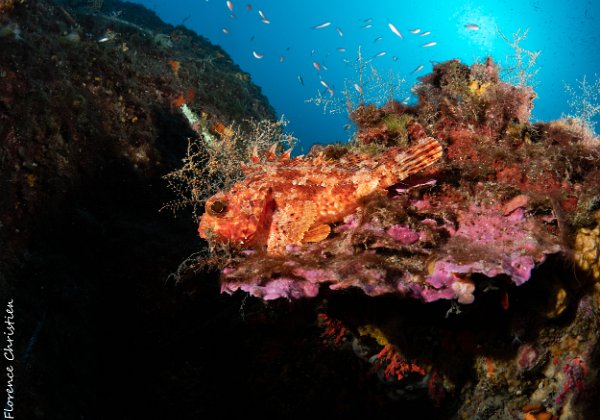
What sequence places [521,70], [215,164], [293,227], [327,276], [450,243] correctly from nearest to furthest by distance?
[327,276]
[450,243]
[293,227]
[521,70]
[215,164]

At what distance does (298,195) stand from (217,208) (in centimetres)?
91

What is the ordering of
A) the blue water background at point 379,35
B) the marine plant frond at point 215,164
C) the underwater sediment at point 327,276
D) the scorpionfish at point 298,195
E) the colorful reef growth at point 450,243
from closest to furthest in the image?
the colorful reef growth at point 450,243 → the underwater sediment at point 327,276 → the scorpionfish at point 298,195 → the marine plant frond at point 215,164 → the blue water background at point 379,35

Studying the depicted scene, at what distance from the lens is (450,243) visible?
2.75 metres

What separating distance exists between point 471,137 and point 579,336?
2322mm

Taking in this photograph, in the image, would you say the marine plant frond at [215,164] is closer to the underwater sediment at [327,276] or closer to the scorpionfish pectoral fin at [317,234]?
the underwater sediment at [327,276]

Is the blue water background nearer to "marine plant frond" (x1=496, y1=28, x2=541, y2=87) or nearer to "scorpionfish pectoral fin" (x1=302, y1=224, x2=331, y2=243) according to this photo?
"marine plant frond" (x1=496, y1=28, x2=541, y2=87)

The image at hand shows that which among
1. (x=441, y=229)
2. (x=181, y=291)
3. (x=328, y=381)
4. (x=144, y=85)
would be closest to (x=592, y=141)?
(x=441, y=229)

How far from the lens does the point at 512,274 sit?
2.33 meters

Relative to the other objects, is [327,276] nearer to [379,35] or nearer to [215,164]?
[215,164]

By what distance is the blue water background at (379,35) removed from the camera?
103m

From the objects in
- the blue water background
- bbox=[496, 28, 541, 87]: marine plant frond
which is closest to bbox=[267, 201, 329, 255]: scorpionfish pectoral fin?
bbox=[496, 28, 541, 87]: marine plant frond

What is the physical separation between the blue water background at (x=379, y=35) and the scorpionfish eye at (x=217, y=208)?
93040 millimetres

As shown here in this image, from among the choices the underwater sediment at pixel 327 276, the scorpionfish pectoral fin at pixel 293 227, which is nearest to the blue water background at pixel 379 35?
the underwater sediment at pixel 327 276

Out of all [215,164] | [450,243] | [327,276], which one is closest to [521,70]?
[450,243]
